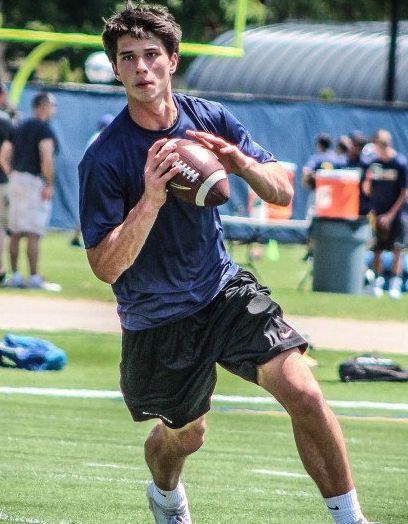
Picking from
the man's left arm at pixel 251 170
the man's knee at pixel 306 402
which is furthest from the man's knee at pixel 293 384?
the man's left arm at pixel 251 170

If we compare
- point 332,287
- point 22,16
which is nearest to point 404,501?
point 332,287

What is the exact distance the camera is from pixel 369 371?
12078 millimetres

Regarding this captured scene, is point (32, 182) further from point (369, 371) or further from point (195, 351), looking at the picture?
point (195, 351)

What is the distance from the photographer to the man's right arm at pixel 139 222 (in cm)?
577

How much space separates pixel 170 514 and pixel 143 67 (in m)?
1.89

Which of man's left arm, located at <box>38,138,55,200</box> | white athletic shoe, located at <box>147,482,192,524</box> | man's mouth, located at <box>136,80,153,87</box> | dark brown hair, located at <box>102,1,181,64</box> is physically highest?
dark brown hair, located at <box>102,1,181,64</box>

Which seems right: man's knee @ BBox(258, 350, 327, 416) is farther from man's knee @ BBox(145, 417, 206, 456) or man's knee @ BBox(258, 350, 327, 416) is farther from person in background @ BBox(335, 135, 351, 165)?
person in background @ BBox(335, 135, 351, 165)

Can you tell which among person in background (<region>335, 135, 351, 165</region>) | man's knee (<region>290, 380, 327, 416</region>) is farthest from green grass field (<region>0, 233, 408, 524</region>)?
person in background (<region>335, 135, 351, 165</region>)

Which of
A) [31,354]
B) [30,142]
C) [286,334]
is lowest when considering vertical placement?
[30,142]

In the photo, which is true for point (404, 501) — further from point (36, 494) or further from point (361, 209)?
point (361, 209)

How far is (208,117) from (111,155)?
1.74 ft

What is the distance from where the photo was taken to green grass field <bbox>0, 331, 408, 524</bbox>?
714 centimetres

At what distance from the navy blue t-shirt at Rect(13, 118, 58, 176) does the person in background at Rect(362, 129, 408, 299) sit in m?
4.28

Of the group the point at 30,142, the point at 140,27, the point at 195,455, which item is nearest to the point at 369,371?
the point at 195,455
